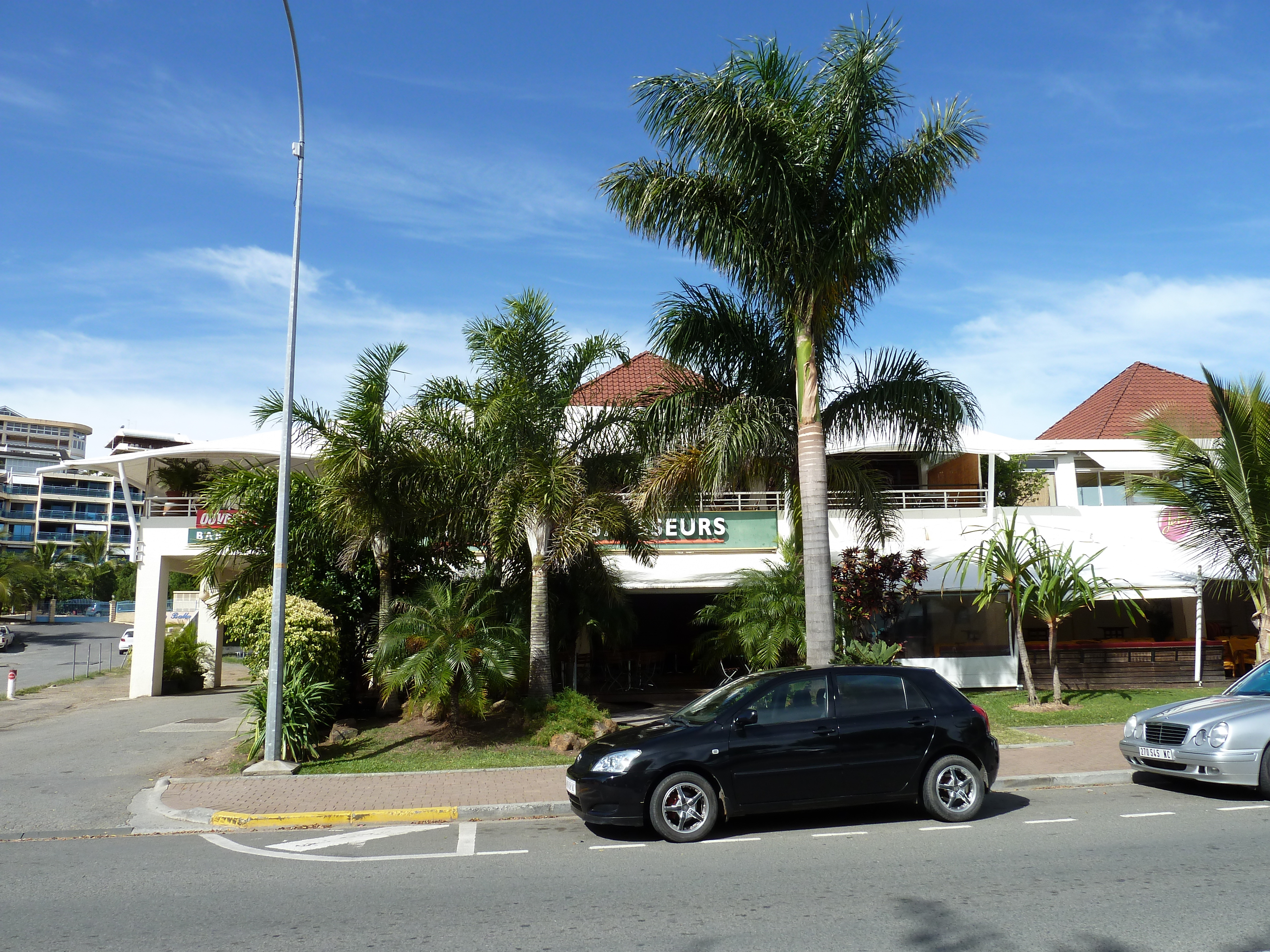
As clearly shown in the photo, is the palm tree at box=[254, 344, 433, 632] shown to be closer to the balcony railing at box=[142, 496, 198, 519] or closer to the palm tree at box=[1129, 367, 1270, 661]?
the balcony railing at box=[142, 496, 198, 519]

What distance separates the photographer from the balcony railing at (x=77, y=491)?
94438 millimetres

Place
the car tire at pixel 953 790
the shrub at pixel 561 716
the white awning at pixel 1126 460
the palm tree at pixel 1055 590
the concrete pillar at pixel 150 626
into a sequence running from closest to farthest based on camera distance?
the car tire at pixel 953 790
the shrub at pixel 561 716
the palm tree at pixel 1055 590
the concrete pillar at pixel 150 626
the white awning at pixel 1126 460

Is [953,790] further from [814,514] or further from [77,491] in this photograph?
[77,491]

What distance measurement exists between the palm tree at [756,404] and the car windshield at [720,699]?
4648 mm

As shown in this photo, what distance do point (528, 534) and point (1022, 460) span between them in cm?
1693

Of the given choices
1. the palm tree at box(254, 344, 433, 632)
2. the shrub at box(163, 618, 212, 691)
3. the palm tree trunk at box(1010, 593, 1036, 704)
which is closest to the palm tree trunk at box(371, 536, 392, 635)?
the palm tree at box(254, 344, 433, 632)

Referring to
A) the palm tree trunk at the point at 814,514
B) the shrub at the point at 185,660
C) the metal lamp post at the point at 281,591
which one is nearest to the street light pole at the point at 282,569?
the metal lamp post at the point at 281,591

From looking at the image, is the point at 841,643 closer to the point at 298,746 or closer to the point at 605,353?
the point at 605,353

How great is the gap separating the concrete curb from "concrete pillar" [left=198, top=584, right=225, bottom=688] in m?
19.6

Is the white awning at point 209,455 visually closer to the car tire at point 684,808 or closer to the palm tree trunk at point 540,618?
the palm tree trunk at point 540,618

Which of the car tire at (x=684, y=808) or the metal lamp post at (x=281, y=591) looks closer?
the car tire at (x=684, y=808)

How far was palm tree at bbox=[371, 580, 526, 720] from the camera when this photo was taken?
11.7m

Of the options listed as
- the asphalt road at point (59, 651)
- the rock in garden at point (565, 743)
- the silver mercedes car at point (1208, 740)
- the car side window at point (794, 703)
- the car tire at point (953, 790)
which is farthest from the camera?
the asphalt road at point (59, 651)

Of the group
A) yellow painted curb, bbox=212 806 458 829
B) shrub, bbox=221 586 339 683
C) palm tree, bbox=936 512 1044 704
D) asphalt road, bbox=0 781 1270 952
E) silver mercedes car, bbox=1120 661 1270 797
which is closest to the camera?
asphalt road, bbox=0 781 1270 952
